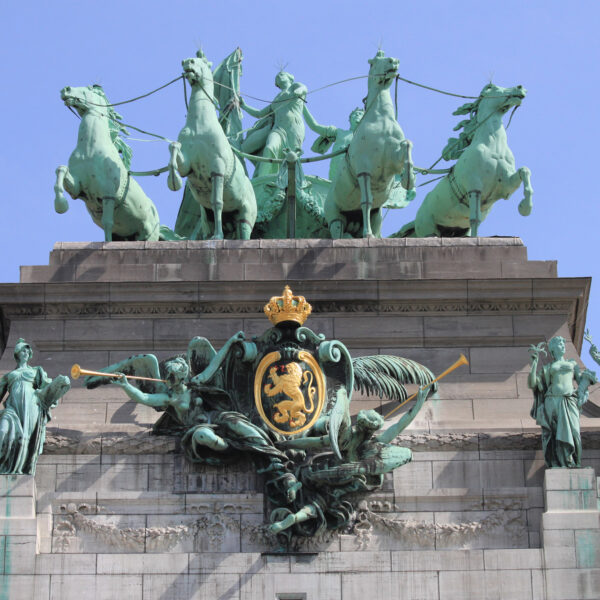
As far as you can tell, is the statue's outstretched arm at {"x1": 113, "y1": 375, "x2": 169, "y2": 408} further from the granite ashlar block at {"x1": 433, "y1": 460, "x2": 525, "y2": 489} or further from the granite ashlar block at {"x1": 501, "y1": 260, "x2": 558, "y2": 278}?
the granite ashlar block at {"x1": 501, "y1": 260, "x2": 558, "y2": 278}

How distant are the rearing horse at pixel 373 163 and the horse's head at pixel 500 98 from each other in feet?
6.40

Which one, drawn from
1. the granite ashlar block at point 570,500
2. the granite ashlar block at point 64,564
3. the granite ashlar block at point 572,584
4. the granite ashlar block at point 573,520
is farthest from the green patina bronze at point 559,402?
the granite ashlar block at point 64,564

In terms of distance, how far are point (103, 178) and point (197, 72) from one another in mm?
2844

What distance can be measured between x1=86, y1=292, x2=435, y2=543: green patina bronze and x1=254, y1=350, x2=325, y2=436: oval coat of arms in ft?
0.05

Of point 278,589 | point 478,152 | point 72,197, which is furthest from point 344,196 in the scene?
point 278,589

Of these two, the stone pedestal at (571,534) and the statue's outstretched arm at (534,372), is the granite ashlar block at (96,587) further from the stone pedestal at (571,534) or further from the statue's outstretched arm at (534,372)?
the statue's outstretched arm at (534,372)

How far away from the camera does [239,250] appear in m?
34.5

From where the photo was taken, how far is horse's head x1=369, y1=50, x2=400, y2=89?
37469 mm

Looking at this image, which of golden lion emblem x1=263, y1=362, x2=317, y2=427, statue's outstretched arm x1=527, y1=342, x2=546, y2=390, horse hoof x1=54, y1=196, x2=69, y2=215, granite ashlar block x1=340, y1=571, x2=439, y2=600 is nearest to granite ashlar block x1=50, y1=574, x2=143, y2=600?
granite ashlar block x1=340, y1=571, x2=439, y2=600

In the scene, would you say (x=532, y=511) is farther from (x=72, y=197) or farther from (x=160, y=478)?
(x=72, y=197)

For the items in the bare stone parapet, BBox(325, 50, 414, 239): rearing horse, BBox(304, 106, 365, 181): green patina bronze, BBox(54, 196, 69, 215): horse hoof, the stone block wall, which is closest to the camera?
the stone block wall

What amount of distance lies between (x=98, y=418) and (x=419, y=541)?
18.2 ft

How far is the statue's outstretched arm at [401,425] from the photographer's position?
31234 millimetres

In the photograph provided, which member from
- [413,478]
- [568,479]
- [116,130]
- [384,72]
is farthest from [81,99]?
[568,479]
